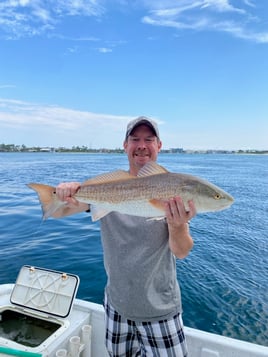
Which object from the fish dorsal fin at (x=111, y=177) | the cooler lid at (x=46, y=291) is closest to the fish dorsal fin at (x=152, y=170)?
the fish dorsal fin at (x=111, y=177)

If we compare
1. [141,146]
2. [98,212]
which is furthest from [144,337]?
[141,146]

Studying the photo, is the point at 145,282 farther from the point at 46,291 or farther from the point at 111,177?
the point at 46,291

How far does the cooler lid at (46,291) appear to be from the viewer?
415cm

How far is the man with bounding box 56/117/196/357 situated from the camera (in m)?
2.55

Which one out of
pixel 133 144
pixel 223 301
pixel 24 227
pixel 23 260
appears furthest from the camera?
pixel 24 227

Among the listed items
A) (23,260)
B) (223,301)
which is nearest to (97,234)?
(23,260)

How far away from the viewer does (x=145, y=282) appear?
258 centimetres

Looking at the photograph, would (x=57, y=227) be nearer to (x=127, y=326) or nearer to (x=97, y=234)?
(x=97, y=234)

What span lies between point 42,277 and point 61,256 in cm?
489

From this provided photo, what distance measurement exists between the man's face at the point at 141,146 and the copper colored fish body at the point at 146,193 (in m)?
0.24

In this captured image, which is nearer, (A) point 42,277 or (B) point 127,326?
(B) point 127,326

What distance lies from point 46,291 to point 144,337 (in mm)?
2226

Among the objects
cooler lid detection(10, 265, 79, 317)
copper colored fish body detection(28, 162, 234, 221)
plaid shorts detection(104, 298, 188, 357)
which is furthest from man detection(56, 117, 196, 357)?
cooler lid detection(10, 265, 79, 317)

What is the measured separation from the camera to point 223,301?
7383 mm
